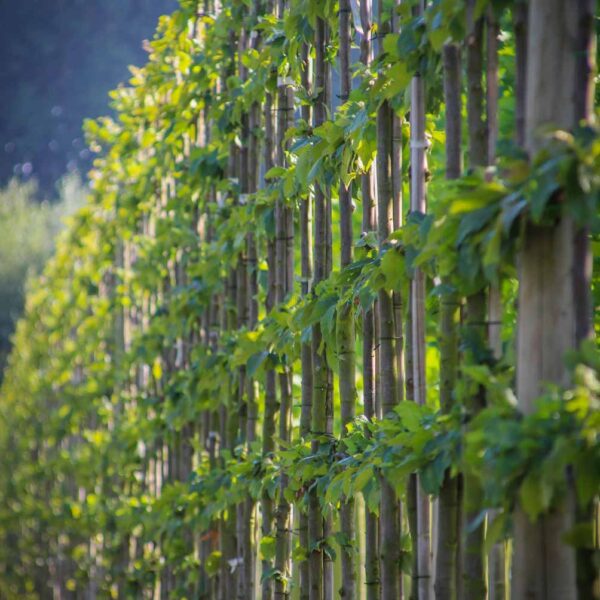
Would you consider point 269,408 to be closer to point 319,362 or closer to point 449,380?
point 319,362

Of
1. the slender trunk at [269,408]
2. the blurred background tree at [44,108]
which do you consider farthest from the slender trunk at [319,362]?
the blurred background tree at [44,108]

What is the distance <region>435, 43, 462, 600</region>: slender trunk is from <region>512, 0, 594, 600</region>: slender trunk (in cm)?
32

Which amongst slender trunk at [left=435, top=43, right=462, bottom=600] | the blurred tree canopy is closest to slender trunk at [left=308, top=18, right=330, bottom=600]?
slender trunk at [left=435, top=43, right=462, bottom=600]

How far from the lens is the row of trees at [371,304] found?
1.63m

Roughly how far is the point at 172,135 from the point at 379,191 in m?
2.94

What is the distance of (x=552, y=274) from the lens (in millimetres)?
1642

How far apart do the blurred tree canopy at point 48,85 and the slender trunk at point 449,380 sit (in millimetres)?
33477

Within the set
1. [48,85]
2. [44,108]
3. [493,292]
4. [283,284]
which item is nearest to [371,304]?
[493,292]

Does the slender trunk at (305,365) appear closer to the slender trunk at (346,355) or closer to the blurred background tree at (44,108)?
the slender trunk at (346,355)

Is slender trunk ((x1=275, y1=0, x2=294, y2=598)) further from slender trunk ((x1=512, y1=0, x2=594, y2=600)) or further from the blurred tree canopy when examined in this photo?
the blurred tree canopy

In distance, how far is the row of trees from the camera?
5.36 ft

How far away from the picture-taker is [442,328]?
2006 mm

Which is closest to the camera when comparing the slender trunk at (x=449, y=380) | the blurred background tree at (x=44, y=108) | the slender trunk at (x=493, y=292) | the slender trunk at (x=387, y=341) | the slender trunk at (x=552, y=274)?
the slender trunk at (x=552, y=274)

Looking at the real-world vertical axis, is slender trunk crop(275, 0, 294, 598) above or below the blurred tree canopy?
below
